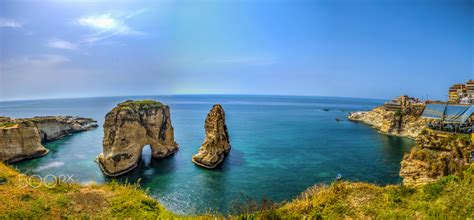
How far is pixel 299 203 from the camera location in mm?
12984

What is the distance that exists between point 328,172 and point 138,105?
1148 inches

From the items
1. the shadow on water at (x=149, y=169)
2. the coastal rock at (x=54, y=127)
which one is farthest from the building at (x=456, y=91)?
the coastal rock at (x=54, y=127)

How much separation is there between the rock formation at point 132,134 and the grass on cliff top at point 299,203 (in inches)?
820

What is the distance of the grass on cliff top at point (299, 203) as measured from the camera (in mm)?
10664

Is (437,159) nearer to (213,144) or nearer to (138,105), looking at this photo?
(213,144)

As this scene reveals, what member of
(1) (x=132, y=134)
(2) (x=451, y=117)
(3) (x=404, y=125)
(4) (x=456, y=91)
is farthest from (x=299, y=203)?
(4) (x=456, y=91)

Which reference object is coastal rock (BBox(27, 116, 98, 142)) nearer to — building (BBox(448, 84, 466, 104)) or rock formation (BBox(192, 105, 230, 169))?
rock formation (BBox(192, 105, 230, 169))

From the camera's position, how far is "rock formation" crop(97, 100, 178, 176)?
3417cm

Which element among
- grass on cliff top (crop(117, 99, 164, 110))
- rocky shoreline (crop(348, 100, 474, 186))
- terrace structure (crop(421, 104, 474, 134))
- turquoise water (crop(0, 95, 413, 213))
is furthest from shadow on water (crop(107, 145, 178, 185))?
terrace structure (crop(421, 104, 474, 134))

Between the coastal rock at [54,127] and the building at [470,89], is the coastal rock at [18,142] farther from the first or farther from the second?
the building at [470,89]

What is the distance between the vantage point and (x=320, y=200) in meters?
12.7

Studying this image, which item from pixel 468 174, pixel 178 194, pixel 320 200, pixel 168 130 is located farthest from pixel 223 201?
pixel 168 130

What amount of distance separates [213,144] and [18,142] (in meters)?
31.5

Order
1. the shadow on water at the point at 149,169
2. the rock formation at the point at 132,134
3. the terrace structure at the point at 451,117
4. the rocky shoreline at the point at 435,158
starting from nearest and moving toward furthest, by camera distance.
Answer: the rocky shoreline at the point at 435,158, the shadow on water at the point at 149,169, the rock formation at the point at 132,134, the terrace structure at the point at 451,117
